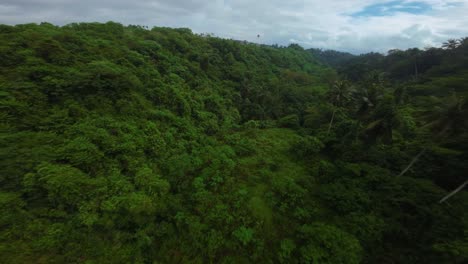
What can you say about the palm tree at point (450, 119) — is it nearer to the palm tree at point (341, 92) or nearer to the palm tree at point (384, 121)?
the palm tree at point (384, 121)

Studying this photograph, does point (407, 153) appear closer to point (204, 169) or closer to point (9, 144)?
point (204, 169)

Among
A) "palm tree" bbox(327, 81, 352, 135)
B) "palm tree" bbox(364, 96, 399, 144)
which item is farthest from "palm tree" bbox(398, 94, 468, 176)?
"palm tree" bbox(327, 81, 352, 135)

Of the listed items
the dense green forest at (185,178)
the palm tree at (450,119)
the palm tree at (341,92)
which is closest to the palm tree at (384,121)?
the dense green forest at (185,178)

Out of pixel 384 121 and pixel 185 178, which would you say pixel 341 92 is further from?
Result: pixel 185 178

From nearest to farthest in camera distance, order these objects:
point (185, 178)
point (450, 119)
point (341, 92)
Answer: point (450, 119)
point (185, 178)
point (341, 92)

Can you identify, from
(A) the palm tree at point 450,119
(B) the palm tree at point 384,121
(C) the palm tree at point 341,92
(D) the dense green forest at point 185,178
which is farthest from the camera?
(C) the palm tree at point 341,92

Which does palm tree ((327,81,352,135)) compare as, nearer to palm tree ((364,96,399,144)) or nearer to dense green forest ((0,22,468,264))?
dense green forest ((0,22,468,264))

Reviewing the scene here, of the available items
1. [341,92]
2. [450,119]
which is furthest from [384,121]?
[341,92]

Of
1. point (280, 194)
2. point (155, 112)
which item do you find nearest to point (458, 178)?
point (280, 194)

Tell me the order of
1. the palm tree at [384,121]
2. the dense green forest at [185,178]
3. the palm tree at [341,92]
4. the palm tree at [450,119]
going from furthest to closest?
the palm tree at [341,92] < the palm tree at [384,121] < the palm tree at [450,119] < the dense green forest at [185,178]
